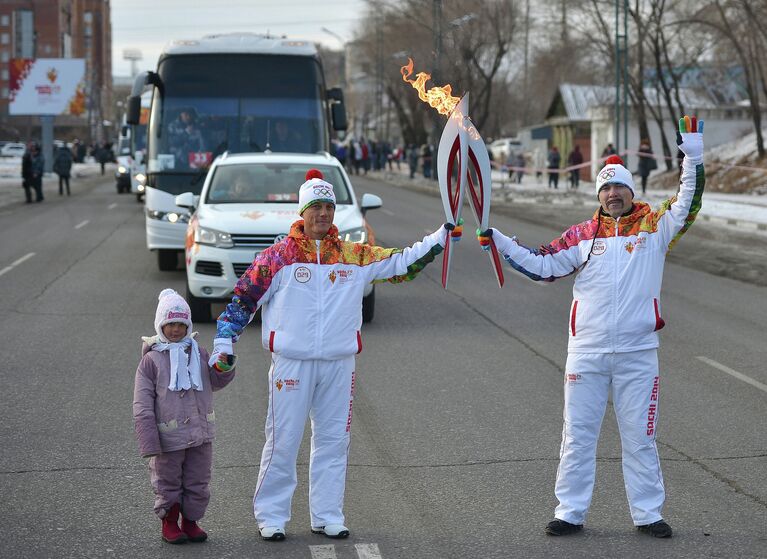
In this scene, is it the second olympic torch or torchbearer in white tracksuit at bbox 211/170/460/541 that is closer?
torchbearer in white tracksuit at bbox 211/170/460/541

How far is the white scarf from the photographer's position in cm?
532

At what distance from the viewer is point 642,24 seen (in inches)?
1875

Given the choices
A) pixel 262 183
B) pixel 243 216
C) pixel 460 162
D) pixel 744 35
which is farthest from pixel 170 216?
pixel 744 35

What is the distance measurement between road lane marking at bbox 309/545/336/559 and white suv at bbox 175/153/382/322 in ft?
21.7

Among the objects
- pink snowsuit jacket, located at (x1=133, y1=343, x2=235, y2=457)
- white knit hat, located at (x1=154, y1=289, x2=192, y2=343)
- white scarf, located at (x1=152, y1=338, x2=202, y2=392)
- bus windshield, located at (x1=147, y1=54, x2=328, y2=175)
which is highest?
bus windshield, located at (x1=147, y1=54, x2=328, y2=175)

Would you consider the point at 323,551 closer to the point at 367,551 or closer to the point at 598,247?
the point at 367,551

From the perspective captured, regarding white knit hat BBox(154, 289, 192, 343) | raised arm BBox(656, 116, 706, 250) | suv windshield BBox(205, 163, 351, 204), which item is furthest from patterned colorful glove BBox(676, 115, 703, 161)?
suv windshield BBox(205, 163, 351, 204)

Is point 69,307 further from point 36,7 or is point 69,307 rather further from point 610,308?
point 36,7

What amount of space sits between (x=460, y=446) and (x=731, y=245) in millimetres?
16671

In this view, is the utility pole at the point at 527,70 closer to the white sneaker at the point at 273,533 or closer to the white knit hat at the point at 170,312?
the white knit hat at the point at 170,312

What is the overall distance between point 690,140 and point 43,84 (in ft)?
201

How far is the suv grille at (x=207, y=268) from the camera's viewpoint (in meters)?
12.2

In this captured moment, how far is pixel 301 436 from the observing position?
556 cm

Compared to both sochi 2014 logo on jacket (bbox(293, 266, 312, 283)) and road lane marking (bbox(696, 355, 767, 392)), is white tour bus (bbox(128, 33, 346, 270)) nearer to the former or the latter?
road lane marking (bbox(696, 355, 767, 392))
